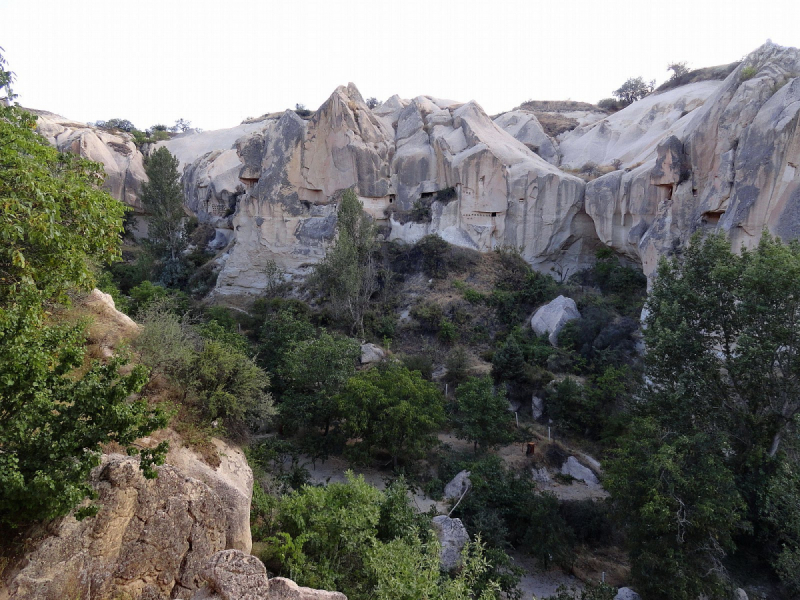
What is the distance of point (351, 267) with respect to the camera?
2008cm

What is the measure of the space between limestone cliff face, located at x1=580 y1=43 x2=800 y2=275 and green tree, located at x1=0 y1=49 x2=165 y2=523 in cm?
1597

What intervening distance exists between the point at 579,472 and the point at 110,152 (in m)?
39.6

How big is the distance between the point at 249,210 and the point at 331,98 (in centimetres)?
822

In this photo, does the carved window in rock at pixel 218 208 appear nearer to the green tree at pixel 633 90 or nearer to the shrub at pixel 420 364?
the shrub at pixel 420 364

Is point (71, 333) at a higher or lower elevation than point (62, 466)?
higher

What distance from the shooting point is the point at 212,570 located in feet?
15.3

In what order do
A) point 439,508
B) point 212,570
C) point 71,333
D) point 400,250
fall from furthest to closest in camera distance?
1. point 400,250
2. point 439,508
3. point 71,333
4. point 212,570

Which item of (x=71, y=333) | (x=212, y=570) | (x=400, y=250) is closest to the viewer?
(x=212, y=570)

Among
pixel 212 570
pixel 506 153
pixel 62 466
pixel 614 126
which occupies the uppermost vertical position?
pixel 614 126

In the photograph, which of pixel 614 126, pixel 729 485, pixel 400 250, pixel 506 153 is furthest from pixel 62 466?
pixel 614 126

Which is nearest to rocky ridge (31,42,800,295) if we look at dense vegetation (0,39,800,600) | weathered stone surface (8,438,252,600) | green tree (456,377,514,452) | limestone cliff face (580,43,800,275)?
limestone cliff face (580,43,800,275)

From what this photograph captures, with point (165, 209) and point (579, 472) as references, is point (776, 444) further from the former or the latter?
point (165, 209)

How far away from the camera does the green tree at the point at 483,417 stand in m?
14.2

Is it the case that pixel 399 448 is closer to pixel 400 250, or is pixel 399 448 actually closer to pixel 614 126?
pixel 400 250
